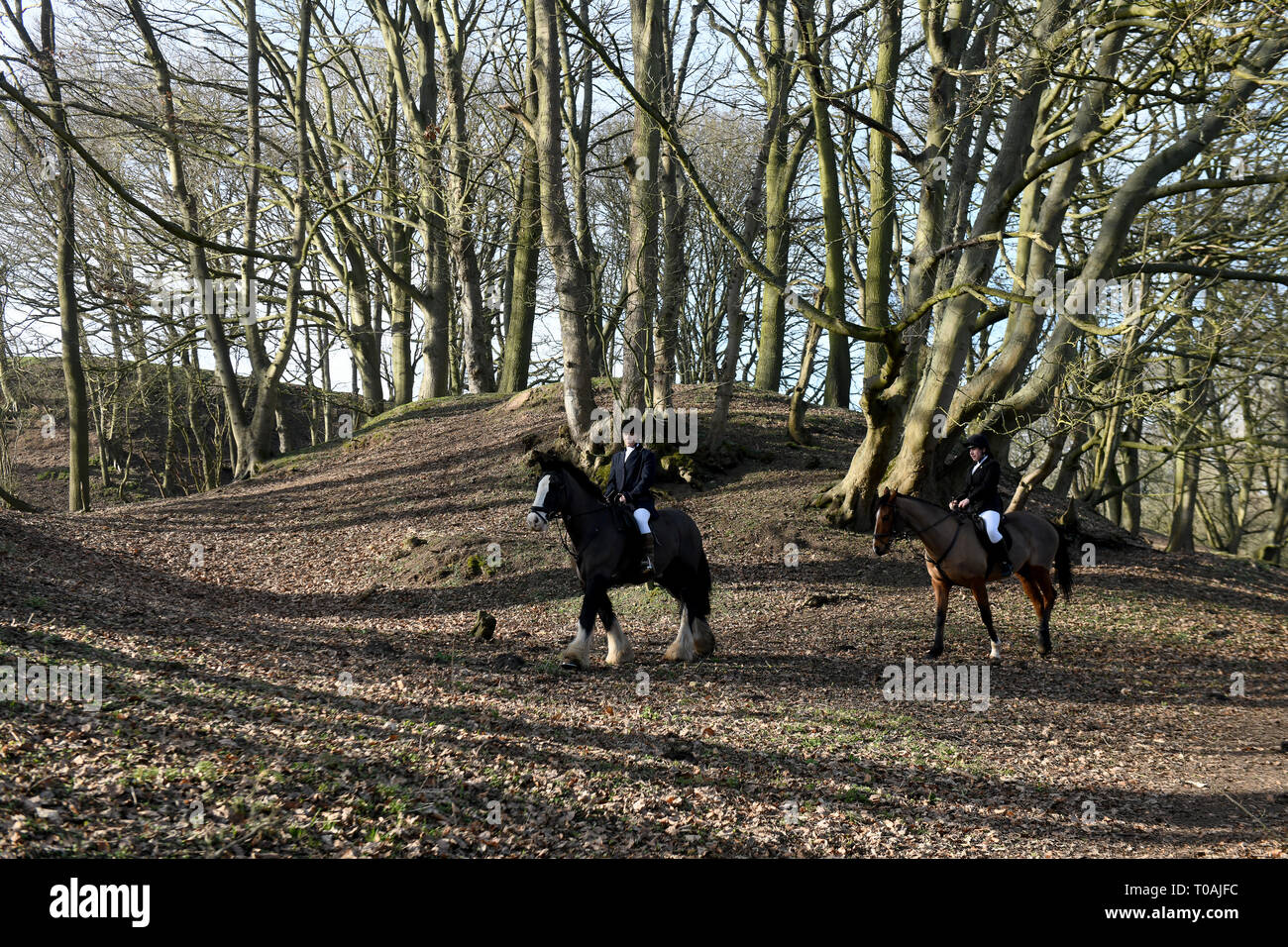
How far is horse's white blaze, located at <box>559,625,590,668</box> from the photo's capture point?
10.3m

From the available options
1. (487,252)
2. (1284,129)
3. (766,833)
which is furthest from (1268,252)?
(487,252)

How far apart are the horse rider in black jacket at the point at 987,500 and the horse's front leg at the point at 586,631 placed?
17.2ft

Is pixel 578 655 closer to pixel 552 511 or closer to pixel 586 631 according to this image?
pixel 586 631

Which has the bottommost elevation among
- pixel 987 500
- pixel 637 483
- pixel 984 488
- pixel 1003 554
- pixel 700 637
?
pixel 700 637

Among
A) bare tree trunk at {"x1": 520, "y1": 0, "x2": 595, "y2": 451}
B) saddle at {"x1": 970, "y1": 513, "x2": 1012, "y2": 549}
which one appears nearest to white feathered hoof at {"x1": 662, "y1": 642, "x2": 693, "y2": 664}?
saddle at {"x1": 970, "y1": 513, "x2": 1012, "y2": 549}

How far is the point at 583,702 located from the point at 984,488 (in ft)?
21.1

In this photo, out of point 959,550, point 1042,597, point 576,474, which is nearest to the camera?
point 576,474

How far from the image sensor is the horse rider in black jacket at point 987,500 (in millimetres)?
11836

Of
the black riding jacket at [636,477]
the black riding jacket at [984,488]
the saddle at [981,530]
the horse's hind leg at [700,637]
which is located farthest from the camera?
the black riding jacket at [984,488]

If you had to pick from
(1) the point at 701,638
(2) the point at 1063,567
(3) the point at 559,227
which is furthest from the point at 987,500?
(3) the point at 559,227

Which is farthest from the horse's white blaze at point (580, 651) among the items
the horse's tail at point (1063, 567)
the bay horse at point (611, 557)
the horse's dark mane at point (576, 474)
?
the horse's tail at point (1063, 567)

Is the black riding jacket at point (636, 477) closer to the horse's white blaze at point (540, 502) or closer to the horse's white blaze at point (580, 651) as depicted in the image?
the horse's white blaze at point (540, 502)

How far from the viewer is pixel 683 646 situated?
10922 millimetres
